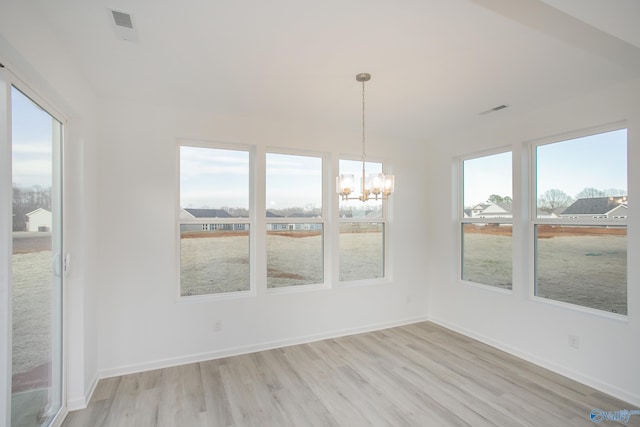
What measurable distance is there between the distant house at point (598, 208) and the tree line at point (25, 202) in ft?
14.8

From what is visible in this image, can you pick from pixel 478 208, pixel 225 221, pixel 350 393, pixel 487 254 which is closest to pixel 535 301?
pixel 487 254

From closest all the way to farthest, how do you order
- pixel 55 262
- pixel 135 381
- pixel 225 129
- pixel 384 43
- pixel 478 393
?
pixel 384 43 → pixel 55 262 → pixel 478 393 → pixel 135 381 → pixel 225 129

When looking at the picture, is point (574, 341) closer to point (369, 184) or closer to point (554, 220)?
point (554, 220)

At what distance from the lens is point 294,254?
3.96 metres

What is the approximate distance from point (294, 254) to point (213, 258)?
0.98 m

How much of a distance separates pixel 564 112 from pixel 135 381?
16.1 feet

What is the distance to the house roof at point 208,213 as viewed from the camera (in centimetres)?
348

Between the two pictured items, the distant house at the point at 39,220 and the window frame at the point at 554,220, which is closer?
the distant house at the point at 39,220

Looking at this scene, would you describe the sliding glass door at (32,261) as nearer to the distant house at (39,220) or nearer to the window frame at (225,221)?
the distant house at (39,220)

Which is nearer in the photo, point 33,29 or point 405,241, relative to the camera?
point 33,29

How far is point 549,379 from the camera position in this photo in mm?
2973

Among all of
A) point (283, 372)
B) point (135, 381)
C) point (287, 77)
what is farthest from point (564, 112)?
point (135, 381)

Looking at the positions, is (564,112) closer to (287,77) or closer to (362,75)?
(362,75)

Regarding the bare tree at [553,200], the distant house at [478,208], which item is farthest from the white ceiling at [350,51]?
the distant house at [478,208]
